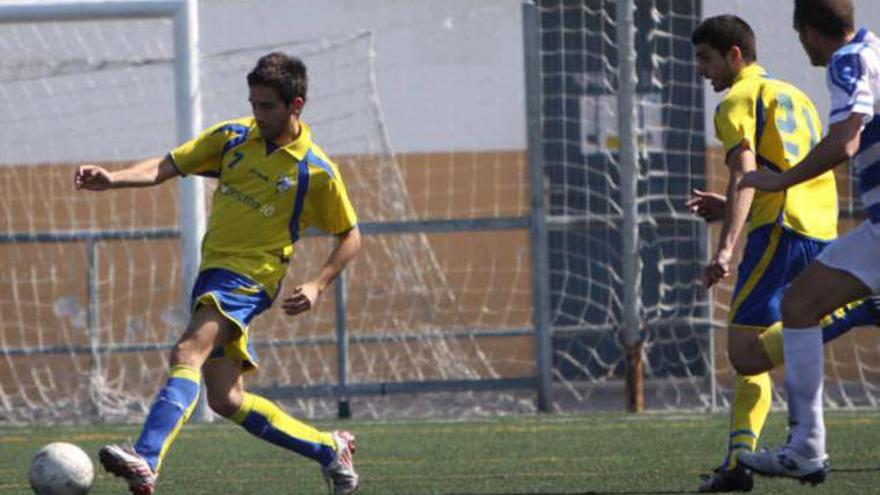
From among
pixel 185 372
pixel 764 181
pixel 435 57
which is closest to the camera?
pixel 764 181

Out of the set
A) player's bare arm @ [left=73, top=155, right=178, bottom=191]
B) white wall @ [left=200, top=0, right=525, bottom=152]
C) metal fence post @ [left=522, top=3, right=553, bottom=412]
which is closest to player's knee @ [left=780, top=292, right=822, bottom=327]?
player's bare arm @ [left=73, top=155, right=178, bottom=191]

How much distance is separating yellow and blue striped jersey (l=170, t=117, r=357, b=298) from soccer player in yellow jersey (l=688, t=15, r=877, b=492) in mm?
1377

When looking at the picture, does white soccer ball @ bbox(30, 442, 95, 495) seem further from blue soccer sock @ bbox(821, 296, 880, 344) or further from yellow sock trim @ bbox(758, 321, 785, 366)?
blue soccer sock @ bbox(821, 296, 880, 344)

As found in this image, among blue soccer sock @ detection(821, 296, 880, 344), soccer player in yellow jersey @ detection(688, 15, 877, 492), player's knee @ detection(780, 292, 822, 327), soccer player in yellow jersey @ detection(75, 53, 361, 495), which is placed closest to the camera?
player's knee @ detection(780, 292, 822, 327)

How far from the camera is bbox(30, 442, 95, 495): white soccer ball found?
6488mm

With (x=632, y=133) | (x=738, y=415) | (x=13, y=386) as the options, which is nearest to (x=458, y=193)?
(x=632, y=133)

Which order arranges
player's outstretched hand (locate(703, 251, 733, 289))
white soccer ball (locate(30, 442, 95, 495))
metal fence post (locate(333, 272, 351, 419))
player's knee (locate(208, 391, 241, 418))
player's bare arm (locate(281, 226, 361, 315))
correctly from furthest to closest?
1. metal fence post (locate(333, 272, 351, 419))
2. player's knee (locate(208, 391, 241, 418))
3. player's bare arm (locate(281, 226, 361, 315))
4. player's outstretched hand (locate(703, 251, 733, 289))
5. white soccer ball (locate(30, 442, 95, 495))

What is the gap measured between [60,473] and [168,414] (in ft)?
1.38

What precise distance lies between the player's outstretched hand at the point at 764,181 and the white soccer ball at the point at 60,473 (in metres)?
2.43

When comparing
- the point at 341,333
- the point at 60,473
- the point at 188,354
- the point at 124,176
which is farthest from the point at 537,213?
the point at 60,473

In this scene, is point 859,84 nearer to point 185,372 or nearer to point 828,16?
point 828,16

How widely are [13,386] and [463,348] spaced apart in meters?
2.99

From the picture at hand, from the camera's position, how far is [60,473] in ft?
21.3

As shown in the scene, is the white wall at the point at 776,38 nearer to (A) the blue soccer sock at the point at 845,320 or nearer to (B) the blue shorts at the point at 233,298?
(A) the blue soccer sock at the point at 845,320
